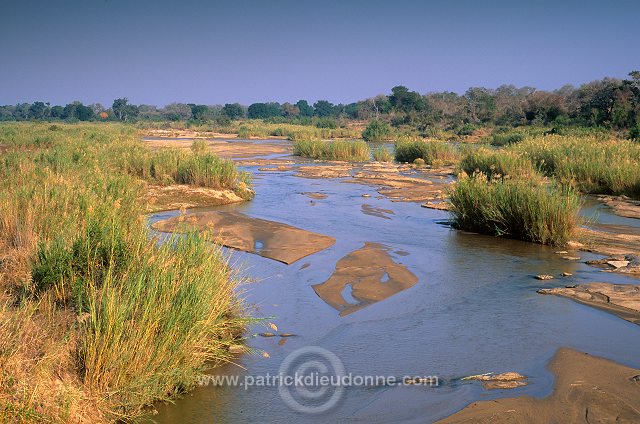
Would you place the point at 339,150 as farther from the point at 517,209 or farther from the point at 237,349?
the point at 237,349

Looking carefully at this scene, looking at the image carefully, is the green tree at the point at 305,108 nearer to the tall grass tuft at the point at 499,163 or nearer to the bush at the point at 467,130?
the bush at the point at 467,130

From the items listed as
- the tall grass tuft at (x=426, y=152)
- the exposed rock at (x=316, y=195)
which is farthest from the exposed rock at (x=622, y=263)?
the tall grass tuft at (x=426, y=152)

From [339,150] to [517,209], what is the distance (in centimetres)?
2026

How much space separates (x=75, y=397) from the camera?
4348 mm

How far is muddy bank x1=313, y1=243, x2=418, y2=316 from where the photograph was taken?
8.34 meters

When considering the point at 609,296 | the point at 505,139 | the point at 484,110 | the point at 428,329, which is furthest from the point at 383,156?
the point at 484,110

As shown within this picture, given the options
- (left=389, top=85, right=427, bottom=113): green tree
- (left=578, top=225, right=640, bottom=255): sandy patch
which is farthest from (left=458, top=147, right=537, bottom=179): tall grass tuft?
(left=389, top=85, right=427, bottom=113): green tree

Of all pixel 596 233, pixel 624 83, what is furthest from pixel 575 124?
pixel 596 233

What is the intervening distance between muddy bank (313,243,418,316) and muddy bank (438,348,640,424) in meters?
2.87

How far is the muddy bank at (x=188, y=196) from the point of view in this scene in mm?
16438

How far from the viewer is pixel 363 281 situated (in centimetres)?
919

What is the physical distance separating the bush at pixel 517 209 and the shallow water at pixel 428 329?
36 cm

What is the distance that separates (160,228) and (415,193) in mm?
9485

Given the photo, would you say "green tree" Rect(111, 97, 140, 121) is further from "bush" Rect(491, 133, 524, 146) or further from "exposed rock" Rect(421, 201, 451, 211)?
"exposed rock" Rect(421, 201, 451, 211)
